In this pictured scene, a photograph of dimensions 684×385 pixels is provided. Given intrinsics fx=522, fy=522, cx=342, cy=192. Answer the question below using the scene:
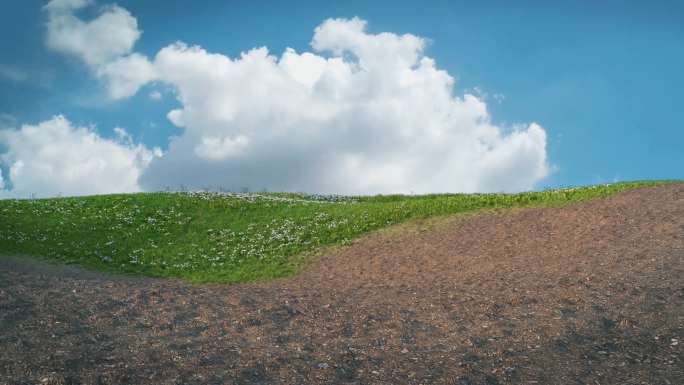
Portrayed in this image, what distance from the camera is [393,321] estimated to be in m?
14.9

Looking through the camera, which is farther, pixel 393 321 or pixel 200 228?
pixel 200 228

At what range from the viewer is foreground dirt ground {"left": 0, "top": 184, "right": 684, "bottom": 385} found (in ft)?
37.2

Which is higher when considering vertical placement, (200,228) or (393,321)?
(200,228)

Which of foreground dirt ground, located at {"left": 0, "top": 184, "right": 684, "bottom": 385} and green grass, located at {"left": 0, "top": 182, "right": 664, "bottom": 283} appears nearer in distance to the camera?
foreground dirt ground, located at {"left": 0, "top": 184, "right": 684, "bottom": 385}

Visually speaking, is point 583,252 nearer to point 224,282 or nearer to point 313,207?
point 224,282

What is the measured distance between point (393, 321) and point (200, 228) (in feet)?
64.4

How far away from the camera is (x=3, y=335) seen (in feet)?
42.4

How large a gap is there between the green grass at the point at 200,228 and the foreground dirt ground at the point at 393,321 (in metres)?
2.99

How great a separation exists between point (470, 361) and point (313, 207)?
75.8 feet

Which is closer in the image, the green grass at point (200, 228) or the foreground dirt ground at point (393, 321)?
the foreground dirt ground at point (393, 321)

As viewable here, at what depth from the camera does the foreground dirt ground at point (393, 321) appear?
11336mm

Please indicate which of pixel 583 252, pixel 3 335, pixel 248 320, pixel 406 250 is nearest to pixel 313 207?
pixel 406 250

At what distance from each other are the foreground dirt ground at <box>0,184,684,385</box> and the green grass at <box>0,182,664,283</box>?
2986mm

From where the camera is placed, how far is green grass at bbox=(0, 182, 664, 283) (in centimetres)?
2562
